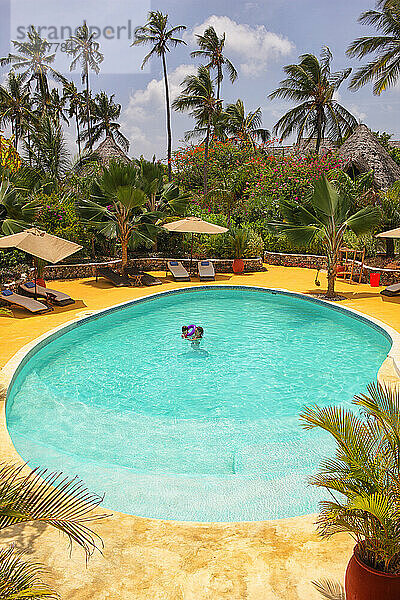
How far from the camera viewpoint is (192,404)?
7598 millimetres

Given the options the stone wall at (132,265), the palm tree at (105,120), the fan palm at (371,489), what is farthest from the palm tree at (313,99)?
the fan palm at (371,489)

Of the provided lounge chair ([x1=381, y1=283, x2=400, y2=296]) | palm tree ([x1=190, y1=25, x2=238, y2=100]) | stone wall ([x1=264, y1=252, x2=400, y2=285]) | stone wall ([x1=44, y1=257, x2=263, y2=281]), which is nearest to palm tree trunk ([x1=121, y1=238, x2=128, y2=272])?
stone wall ([x1=44, y1=257, x2=263, y2=281])

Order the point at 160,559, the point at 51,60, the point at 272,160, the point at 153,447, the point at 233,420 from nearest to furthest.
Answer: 1. the point at 160,559
2. the point at 153,447
3. the point at 233,420
4. the point at 272,160
5. the point at 51,60

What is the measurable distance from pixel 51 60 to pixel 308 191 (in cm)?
3005

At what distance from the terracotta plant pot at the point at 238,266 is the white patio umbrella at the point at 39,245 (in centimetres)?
820

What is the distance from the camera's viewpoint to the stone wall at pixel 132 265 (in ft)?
56.4

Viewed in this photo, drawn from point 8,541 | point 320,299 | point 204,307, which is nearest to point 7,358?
point 8,541

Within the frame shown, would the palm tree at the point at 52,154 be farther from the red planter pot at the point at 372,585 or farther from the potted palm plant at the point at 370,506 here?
the red planter pot at the point at 372,585

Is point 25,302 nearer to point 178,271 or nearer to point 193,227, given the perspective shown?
point 178,271

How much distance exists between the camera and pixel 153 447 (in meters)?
6.16

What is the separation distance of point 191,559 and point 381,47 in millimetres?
21965

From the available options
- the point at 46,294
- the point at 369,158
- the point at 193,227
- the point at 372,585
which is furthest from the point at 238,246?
the point at 372,585

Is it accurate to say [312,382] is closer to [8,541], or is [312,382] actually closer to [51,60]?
[8,541]

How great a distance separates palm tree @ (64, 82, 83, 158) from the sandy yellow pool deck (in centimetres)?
4675
